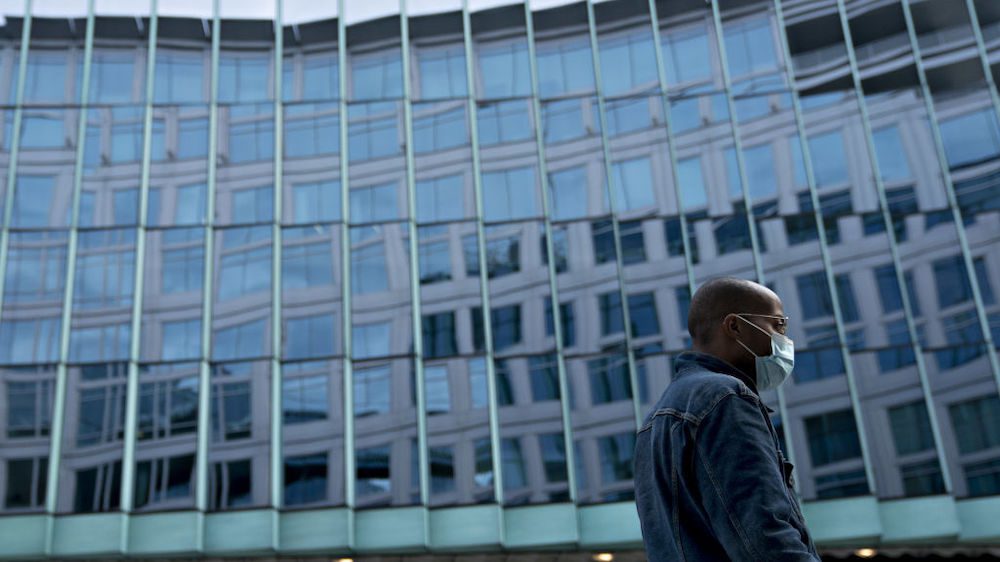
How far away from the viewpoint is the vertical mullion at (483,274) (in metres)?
17.2

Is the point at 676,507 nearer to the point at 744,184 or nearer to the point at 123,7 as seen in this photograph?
the point at 744,184

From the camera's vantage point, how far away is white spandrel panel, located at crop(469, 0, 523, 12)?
2036cm

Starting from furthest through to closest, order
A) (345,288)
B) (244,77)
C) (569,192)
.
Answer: (244,77) < (569,192) < (345,288)

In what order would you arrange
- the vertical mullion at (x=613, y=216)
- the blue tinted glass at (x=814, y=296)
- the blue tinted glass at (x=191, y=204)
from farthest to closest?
the blue tinted glass at (x=191, y=204)
the blue tinted glass at (x=814, y=296)
the vertical mullion at (x=613, y=216)

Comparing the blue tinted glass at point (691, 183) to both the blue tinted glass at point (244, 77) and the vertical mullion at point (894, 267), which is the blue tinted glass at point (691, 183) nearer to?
the vertical mullion at point (894, 267)

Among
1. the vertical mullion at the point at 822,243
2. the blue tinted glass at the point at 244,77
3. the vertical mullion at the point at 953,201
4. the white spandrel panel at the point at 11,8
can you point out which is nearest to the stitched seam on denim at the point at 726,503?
the vertical mullion at the point at 822,243

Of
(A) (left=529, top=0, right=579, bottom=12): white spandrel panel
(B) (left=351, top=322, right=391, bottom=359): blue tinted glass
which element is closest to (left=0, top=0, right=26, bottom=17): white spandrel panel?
(B) (left=351, top=322, right=391, bottom=359): blue tinted glass

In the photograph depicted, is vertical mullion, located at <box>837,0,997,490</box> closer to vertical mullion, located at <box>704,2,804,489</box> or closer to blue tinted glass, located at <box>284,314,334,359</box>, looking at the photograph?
vertical mullion, located at <box>704,2,804,489</box>

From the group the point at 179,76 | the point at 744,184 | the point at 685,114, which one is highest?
the point at 179,76

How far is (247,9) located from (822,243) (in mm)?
10745

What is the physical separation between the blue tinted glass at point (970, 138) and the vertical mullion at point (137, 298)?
1345cm

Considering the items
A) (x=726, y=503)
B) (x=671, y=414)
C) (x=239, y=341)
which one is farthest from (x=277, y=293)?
(x=726, y=503)

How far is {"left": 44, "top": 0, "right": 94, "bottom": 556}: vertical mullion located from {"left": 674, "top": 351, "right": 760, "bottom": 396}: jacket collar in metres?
15.1

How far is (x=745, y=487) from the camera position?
3.02 metres
